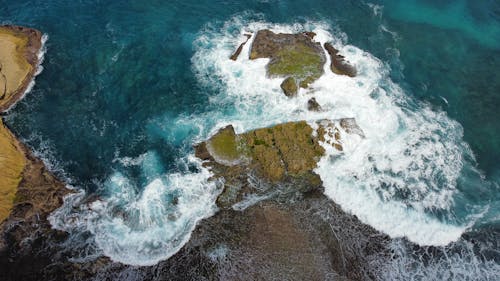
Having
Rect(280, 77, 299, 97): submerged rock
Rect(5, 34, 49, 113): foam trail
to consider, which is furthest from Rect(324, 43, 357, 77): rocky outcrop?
Rect(5, 34, 49, 113): foam trail

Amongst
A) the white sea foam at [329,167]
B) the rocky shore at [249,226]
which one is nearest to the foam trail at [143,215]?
the white sea foam at [329,167]

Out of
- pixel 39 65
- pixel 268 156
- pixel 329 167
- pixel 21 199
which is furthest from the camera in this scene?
pixel 39 65

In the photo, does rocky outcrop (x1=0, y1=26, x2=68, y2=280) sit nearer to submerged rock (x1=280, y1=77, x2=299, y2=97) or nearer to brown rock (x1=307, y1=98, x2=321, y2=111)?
submerged rock (x1=280, y1=77, x2=299, y2=97)

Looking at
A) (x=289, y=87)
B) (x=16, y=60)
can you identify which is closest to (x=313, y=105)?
(x=289, y=87)

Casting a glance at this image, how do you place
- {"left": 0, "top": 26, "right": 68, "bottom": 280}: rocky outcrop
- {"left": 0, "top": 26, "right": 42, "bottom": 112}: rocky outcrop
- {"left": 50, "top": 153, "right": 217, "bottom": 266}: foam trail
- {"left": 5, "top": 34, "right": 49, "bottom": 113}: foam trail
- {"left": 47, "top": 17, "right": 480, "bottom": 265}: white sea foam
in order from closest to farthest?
{"left": 0, "top": 26, "right": 68, "bottom": 280}: rocky outcrop, {"left": 50, "top": 153, "right": 217, "bottom": 266}: foam trail, {"left": 47, "top": 17, "right": 480, "bottom": 265}: white sea foam, {"left": 5, "top": 34, "right": 49, "bottom": 113}: foam trail, {"left": 0, "top": 26, "right": 42, "bottom": 112}: rocky outcrop

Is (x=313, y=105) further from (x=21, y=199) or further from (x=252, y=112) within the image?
(x=21, y=199)

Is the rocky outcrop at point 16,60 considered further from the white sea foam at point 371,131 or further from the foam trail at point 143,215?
the white sea foam at point 371,131
